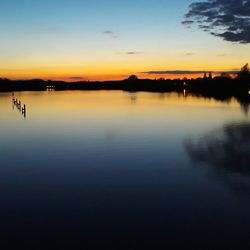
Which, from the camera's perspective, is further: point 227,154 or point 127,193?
point 227,154

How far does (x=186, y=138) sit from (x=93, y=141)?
868 cm

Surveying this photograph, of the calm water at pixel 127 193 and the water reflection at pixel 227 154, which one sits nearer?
the calm water at pixel 127 193

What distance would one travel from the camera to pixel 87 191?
17.8 metres

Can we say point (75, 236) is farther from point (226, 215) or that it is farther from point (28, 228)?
point (226, 215)

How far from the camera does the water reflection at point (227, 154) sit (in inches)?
802

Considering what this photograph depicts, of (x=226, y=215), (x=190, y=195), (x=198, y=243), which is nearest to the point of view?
(x=198, y=243)

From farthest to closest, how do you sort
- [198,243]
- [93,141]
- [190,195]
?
1. [93,141]
2. [190,195]
3. [198,243]

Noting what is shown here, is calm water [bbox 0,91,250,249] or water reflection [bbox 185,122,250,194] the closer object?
calm water [bbox 0,91,250,249]

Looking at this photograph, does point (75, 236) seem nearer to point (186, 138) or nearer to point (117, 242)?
point (117, 242)

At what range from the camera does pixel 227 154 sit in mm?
27359

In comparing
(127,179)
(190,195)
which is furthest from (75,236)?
(127,179)

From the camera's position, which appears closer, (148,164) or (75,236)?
(75,236)

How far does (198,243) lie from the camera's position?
12.0m

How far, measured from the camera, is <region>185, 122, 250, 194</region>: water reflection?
66.8ft
